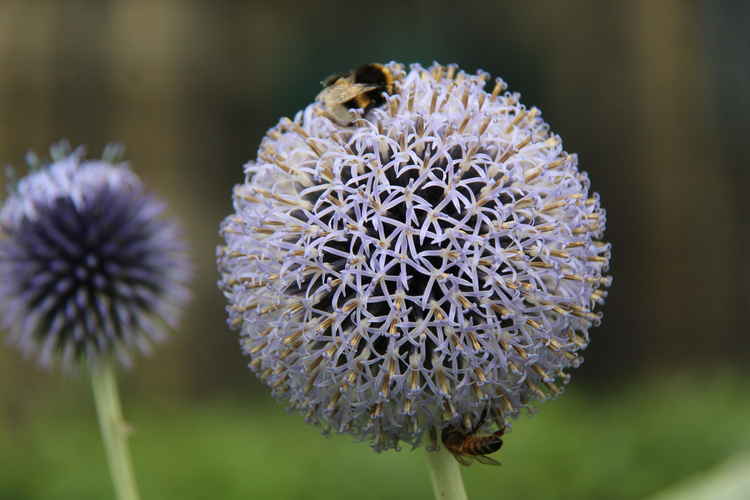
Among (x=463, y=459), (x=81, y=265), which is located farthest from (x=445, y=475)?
(x=81, y=265)

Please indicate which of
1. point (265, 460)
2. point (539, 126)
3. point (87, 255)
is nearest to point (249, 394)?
point (265, 460)

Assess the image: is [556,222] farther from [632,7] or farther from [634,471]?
[632,7]

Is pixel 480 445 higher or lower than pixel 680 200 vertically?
lower

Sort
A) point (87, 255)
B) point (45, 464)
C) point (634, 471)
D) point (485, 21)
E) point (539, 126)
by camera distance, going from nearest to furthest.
Answer: point (539, 126), point (87, 255), point (634, 471), point (45, 464), point (485, 21)

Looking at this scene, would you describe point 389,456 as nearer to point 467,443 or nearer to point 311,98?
point 467,443

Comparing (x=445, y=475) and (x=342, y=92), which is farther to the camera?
(x=342, y=92)

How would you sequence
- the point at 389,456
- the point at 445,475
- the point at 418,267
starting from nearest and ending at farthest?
the point at 418,267
the point at 445,475
the point at 389,456
